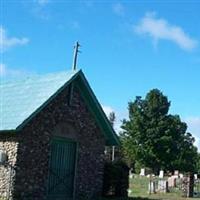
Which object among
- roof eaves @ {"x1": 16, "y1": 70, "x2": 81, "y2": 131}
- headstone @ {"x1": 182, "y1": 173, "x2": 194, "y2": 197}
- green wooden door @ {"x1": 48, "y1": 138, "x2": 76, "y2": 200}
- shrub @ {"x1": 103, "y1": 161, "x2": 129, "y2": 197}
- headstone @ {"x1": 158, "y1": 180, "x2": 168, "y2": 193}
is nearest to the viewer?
roof eaves @ {"x1": 16, "y1": 70, "x2": 81, "y2": 131}

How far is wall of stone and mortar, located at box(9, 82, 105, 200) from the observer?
2515 cm

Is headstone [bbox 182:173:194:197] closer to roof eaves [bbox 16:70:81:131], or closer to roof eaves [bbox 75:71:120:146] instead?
roof eaves [bbox 75:71:120:146]

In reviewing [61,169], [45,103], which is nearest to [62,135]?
[61,169]

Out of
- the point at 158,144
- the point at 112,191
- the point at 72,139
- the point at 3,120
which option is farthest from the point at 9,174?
the point at 158,144

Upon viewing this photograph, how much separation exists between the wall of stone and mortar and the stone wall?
0.75 feet

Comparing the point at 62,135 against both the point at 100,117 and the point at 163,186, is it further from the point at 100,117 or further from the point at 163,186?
the point at 163,186

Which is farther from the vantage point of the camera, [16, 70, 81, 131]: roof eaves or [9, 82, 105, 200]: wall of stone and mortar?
[9, 82, 105, 200]: wall of stone and mortar

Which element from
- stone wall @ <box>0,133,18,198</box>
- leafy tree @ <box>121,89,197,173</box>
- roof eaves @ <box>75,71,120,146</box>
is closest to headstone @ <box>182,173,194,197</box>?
roof eaves @ <box>75,71,120,146</box>

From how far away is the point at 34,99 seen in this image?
26.3 metres

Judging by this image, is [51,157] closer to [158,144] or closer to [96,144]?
[96,144]

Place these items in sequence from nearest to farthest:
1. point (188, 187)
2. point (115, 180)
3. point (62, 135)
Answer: point (62, 135) < point (115, 180) < point (188, 187)

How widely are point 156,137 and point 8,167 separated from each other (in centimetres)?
5641

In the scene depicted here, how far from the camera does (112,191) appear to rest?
30.5 m

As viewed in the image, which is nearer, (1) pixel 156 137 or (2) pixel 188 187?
(2) pixel 188 187
